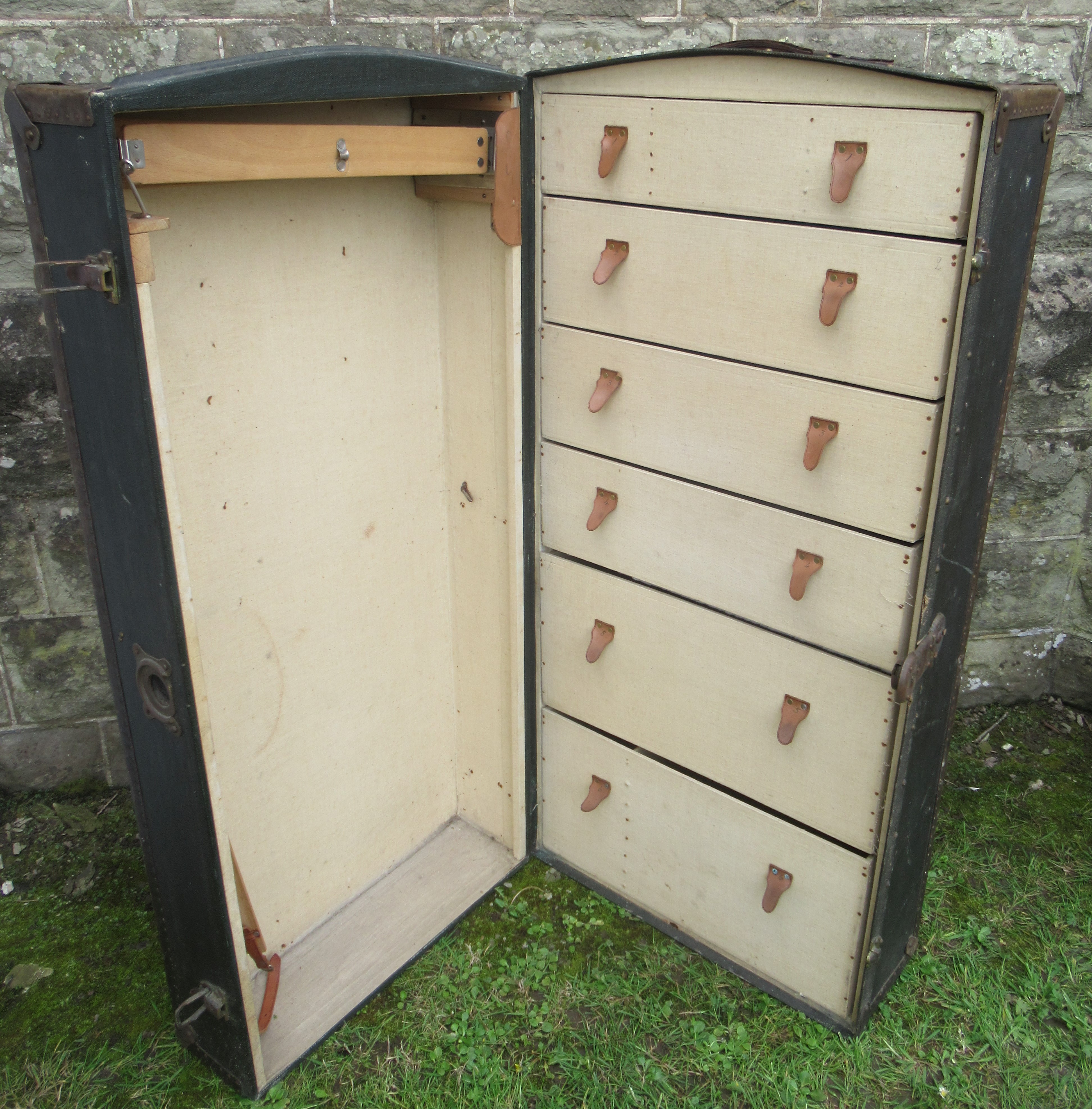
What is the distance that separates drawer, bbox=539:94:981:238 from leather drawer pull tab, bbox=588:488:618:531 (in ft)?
2.20

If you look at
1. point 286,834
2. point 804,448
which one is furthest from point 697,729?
point 286,834

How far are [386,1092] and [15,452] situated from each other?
1879 millimetres

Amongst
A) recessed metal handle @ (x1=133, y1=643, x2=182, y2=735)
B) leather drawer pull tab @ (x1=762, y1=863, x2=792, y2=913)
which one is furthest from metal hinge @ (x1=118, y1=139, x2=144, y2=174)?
leather drawer pull tab @ (x1=762, y1=863, x2=792, y2=913)

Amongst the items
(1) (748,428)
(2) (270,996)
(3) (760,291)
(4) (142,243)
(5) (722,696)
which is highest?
(4) (142,243)

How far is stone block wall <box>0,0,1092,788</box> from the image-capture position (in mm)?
2570

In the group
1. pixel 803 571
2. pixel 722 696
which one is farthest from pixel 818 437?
pixel 722 696

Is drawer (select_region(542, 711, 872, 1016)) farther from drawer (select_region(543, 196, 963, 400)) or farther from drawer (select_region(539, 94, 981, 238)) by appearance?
drawer (select_region(539, 94, 981, 238))

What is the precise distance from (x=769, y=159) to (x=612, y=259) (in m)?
0.41

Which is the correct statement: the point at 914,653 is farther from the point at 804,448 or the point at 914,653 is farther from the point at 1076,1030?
the point at 1076,1030

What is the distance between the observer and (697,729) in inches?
102

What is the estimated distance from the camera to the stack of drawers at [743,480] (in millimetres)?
1973

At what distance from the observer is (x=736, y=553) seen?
2.36m

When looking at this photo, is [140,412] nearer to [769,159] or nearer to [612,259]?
[612,259]

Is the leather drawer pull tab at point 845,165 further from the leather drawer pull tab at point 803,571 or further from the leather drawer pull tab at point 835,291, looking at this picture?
the leather drawer pull tab at point 803,571
